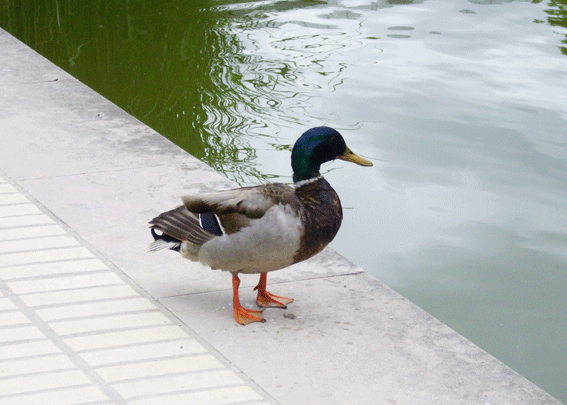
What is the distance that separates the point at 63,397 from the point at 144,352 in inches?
15.0

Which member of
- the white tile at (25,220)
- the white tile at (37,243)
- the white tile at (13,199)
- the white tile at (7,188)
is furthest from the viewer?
the white tile at (7,188)

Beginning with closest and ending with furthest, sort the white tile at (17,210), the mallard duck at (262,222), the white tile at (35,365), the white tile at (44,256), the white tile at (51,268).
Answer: the white tile at (35,365), the mallard duck at (262,222), the white tile at (51,268), the white tile at (44,256), the white tile at (17,210)

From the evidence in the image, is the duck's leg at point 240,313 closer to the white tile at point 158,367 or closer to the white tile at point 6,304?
the white tile at point 158,367

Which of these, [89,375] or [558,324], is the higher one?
[89,375]

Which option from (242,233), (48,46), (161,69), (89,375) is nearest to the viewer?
(89,375)

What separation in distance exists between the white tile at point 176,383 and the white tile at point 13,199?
1804 millimetres

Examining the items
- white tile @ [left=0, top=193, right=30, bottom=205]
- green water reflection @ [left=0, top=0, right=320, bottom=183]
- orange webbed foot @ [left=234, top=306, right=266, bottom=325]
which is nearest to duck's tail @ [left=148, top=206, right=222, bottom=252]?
orange webbed foot @ [left=234, top=306, right=266, bottom=325]

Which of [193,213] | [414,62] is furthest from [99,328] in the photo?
[414,62]

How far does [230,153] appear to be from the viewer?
591cm

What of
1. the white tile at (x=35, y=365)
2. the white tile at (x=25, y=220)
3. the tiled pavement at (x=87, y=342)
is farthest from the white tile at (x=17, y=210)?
the white tile at (x=35, y=365)

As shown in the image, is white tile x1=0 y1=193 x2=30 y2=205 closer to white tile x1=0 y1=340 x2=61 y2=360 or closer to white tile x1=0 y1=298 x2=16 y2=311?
white tile x1=0 y1=298 x2=16 y2=311

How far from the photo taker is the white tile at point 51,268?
3521mm

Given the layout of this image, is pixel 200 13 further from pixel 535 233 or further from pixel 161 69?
pixel 535 233

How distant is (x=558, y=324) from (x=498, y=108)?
3.14 meters
